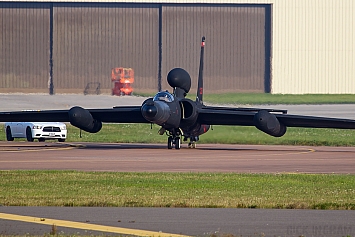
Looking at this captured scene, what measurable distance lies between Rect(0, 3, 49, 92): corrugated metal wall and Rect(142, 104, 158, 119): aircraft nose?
129ft

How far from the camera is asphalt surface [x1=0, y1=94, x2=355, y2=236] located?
1192 cm

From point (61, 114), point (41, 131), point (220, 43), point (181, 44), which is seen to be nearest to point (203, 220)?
point (61, 114)

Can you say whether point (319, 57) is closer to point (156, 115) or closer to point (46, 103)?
point (46, 103)

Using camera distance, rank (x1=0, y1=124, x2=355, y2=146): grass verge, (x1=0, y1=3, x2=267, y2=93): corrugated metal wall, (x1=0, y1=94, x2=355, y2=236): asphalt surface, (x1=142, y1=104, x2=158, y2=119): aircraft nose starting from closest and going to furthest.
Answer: (x1=0, y1=94, x2=355, y2=236): asphalt surface → (x1=142, y1=104, x2=158, y2=119): aircraft nose → (x1=0, y1=124, x2=355, y2=146): grass verge → (x1=0, y1=3, x2=267, y2=93): corrugated metal wall

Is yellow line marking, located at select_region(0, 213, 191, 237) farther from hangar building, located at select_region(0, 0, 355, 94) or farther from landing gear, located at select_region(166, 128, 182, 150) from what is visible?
hangar building, located at select_region(0, 0, 355, 94)

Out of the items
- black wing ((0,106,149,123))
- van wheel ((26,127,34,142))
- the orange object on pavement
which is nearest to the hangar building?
the orange object on pavement

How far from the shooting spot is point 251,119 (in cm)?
3594

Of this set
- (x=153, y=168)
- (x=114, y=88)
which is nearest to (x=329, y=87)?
(x=114, y=88)

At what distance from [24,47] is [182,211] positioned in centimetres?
5879

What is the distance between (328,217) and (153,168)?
37.4 feet

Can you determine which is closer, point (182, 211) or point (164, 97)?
point (182, 211)

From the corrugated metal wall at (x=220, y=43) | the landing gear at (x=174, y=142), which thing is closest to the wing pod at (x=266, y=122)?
the landing gear at (x=174, y=142)

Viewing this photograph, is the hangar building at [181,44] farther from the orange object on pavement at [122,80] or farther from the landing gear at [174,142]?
the landing gear at [174,142]

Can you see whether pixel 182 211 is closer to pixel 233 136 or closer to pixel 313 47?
pixel 233 136
